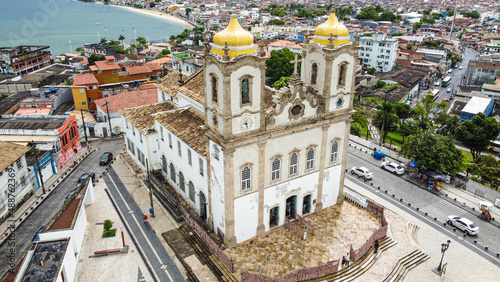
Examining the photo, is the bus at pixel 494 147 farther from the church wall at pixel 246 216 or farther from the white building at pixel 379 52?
the church wall at pixel 246 216

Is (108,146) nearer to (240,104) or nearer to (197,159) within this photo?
(197,159)

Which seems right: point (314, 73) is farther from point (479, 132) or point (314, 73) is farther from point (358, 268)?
point (479, 132)

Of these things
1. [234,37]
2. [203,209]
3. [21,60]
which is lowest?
[203,209]

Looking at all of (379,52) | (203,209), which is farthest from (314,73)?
(379,52)

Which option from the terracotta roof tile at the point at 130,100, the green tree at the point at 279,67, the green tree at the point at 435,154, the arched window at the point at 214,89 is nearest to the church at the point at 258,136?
the arched window at the point at 214,89

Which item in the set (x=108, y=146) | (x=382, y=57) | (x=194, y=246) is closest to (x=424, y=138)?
(x=194, y=246)

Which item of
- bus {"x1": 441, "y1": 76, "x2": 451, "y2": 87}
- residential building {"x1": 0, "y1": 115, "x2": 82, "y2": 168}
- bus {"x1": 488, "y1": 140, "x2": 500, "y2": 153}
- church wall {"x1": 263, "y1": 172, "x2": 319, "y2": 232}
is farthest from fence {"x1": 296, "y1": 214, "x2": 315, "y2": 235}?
bus {"x1": 441, "y1": 76, "x2": 451, "y2": 87}

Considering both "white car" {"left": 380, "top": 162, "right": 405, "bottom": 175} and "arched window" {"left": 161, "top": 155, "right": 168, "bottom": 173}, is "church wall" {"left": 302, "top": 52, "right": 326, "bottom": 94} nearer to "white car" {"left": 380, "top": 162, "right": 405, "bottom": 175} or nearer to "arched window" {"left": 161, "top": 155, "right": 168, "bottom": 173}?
"arched window" {"left": 161, "top": 155, "right": 168, "bottom": 173}
